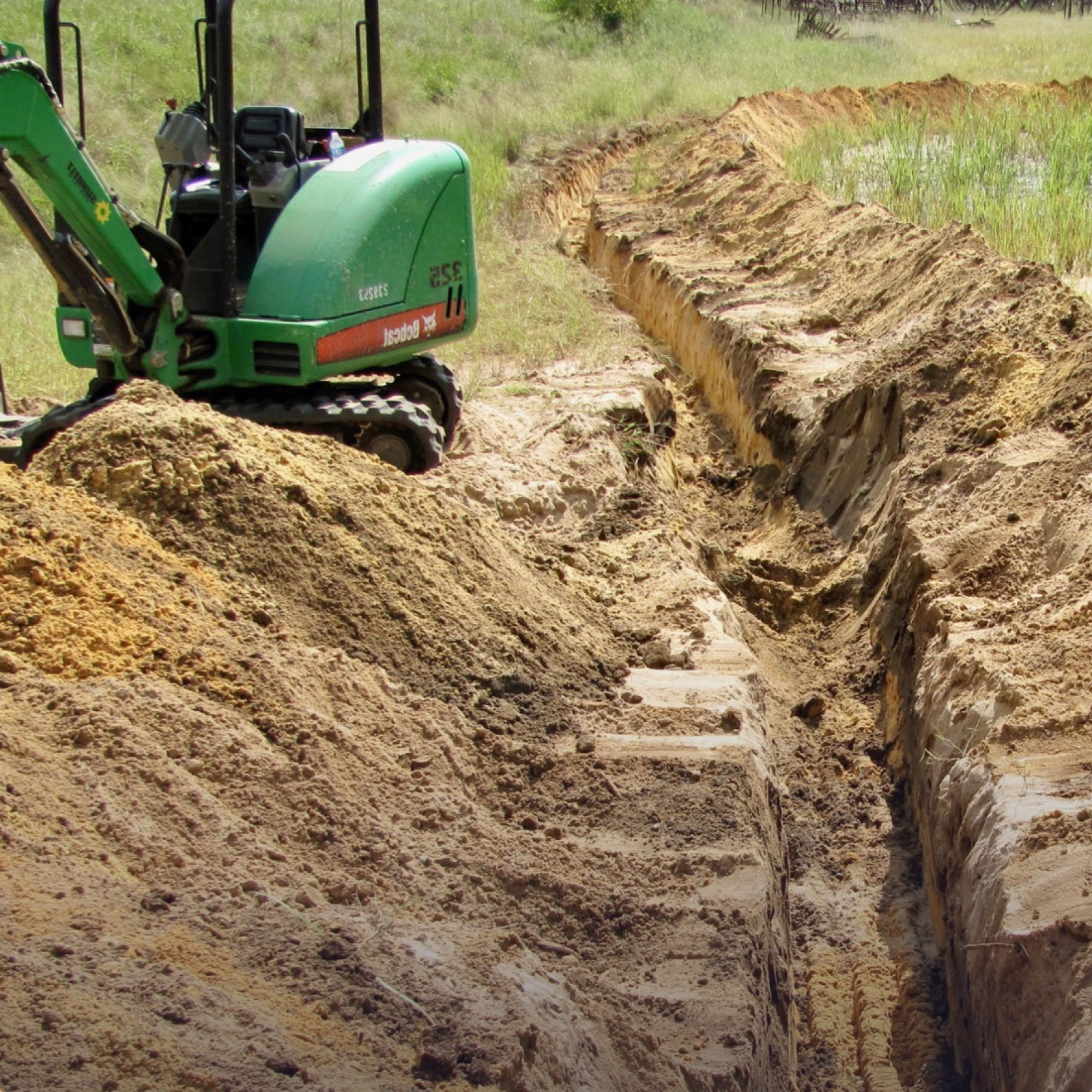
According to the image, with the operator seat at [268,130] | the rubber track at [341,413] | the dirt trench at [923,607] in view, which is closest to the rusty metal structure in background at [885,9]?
the dirt trench at [923,607]

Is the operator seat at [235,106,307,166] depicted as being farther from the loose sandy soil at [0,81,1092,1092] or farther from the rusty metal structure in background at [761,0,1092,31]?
the rusty metal structure in background at [761,0,1092,31]

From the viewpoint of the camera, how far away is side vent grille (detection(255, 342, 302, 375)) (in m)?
6.32

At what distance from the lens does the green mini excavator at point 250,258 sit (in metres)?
5.94

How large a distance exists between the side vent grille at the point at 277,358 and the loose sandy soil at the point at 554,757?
100 cm

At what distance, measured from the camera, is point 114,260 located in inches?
238

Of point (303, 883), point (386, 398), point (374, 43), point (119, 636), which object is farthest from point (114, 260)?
point (303, 883)

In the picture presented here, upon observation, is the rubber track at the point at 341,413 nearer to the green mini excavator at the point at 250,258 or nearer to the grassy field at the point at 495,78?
the green mini excavator at the point at 250,258

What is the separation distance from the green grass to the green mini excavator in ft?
16.0

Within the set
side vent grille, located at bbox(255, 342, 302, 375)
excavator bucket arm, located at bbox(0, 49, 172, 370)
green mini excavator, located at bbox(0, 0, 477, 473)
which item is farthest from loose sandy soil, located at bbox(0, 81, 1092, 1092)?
excavator bucket arm, located at bbox(0, 49, 172, 370)

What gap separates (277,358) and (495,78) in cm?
1843

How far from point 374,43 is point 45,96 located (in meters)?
2.18

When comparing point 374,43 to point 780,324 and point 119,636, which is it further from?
point 119,636

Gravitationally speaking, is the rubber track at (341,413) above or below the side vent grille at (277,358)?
below

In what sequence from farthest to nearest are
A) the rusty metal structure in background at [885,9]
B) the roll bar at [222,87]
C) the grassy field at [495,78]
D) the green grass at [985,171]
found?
the rusty metal structure in background at [885,9] < the grassy field at [495,78] < the green grass at [985,171] < the roll bar at [222,87]
